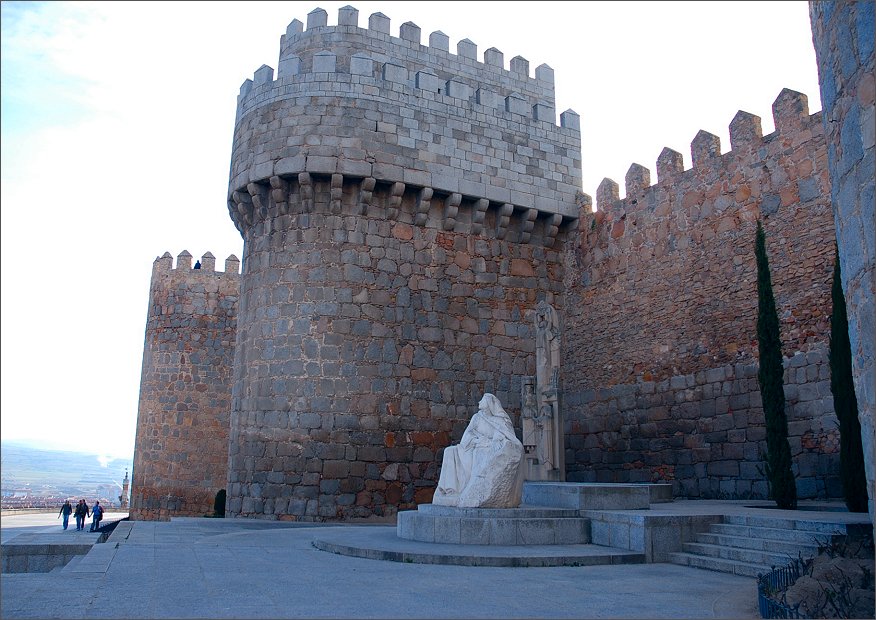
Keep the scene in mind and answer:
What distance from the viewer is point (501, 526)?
7.33 meters

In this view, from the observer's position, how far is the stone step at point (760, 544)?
19.4 ft

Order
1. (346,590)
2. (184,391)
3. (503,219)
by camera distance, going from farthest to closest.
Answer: (184,391)
(503,219)
(346,590)

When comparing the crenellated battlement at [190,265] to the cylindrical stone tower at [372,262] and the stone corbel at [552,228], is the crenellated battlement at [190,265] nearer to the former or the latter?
the cylindrical stone tower at [372,262]

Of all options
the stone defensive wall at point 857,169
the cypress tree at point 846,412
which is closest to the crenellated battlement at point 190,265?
the cypress tree at point 846,412

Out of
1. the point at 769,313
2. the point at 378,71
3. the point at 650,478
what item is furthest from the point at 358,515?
the point at 378,71

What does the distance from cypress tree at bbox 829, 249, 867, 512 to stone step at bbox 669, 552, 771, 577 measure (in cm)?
280

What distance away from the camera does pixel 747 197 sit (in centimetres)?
1205

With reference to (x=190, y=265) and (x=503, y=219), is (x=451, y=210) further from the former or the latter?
(x=190, y=265)

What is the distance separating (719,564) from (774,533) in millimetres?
692

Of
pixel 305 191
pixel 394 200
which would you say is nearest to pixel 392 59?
pixel 394 200

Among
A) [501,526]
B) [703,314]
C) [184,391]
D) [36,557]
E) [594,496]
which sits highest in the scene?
[703,314]

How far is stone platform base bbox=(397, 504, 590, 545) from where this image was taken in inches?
288

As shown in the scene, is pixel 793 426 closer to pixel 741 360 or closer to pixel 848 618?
pixel 741 360

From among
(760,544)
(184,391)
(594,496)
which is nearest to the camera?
(760,544)
